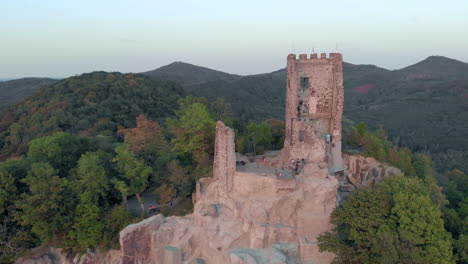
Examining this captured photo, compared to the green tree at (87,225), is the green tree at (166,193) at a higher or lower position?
higher

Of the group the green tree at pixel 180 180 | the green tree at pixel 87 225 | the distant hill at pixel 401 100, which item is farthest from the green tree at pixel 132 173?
the distant hill at pixel 401 100

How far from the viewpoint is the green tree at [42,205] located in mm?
25156

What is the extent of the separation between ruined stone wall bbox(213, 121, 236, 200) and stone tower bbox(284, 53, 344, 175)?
23.4 feet

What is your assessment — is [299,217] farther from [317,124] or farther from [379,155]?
[379,155]

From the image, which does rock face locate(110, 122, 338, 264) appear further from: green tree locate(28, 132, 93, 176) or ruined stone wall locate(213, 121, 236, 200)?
green tree locate(28, 132, 93, 176)

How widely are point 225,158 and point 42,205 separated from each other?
47.6ft

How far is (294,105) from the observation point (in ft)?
95.9

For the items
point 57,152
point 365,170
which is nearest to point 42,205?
point 57,152

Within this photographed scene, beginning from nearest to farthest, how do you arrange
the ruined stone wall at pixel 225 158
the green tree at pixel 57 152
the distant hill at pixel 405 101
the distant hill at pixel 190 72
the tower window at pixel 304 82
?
the ruined stone wall at pixel 225 158
the tower window at pixel 304 82
the green tree at pixel 57 152
the distant hill at pixel 405 101
the distant hill at pixel 190 72

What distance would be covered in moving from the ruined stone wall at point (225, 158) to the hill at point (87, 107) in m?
31.0

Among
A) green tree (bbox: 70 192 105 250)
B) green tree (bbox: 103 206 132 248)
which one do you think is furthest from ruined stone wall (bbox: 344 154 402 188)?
green tree (bbox: 70 192 105 250)

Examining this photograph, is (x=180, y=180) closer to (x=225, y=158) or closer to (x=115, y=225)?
(x=115, y=225)

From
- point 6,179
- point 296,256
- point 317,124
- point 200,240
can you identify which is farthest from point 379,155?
point 6,179

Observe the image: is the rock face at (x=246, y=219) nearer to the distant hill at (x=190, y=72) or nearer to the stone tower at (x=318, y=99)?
the stone tower at (x=318, y=99)
